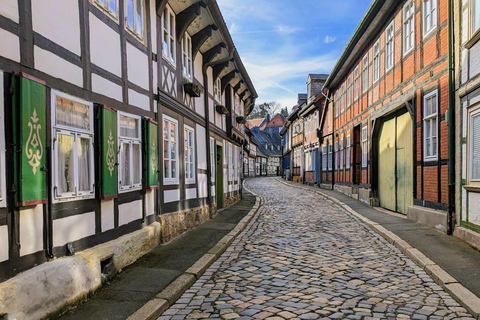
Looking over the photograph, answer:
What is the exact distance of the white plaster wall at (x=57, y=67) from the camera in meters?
4.15

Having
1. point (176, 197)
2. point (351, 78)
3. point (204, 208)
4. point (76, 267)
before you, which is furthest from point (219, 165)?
point (76, 267)

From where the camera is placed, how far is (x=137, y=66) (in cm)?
681

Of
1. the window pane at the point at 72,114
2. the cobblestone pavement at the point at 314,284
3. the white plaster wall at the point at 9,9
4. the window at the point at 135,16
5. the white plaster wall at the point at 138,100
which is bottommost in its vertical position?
the cobblestone pavement at the point at 314,284

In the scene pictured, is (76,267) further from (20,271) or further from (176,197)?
(176,197)

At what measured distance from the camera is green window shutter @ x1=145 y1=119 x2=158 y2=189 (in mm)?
6934

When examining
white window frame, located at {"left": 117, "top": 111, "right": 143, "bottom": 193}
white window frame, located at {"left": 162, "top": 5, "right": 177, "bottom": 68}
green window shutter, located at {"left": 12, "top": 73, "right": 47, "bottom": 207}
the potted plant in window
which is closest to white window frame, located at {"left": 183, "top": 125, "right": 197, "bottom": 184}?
the potted plant in window

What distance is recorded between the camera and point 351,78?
18344 mm

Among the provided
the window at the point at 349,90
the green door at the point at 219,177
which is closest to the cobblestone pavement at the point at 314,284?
the green door at the point at 219,177

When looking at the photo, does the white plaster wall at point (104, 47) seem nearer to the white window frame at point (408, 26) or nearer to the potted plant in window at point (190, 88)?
the potted plant in window at point (190, 88)

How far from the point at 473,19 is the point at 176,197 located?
22.8 ft

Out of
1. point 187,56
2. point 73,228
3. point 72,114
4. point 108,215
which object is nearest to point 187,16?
point 187,56

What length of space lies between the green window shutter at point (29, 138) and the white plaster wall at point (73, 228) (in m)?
0.52

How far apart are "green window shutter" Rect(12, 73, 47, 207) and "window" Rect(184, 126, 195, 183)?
582cm

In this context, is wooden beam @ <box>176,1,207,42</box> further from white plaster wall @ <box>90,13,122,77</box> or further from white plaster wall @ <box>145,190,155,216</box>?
white plaster wall @ <box>145,190,155,216</box>
